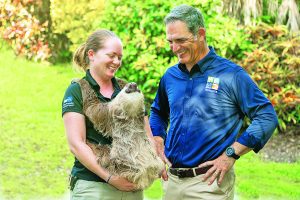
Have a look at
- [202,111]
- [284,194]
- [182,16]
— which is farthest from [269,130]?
[284,194]

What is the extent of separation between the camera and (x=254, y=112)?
125 inches

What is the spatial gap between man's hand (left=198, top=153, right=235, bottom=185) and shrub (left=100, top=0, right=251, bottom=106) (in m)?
4.80

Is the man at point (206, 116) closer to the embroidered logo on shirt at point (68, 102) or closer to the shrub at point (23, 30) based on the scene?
the embroidered logo on shirt at point (68, 102)

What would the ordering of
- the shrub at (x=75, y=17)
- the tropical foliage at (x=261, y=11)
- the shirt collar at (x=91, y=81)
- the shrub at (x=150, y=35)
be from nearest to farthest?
the shirt collar at (x=91, y=81) < the shrub at (x=150, y=35) < the tropical foliage at (x=261, y=11) < the shrub at (x=75, y=17)

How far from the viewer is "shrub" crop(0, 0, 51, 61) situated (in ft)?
35.8

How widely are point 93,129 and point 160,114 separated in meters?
0.78

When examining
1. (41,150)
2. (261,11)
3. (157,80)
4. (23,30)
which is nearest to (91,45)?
(157,80)

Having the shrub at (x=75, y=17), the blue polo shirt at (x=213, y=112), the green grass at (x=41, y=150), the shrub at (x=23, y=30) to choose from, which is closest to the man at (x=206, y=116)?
the blue polo shirt at (x=213, y=112)

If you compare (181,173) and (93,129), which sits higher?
(93,129)

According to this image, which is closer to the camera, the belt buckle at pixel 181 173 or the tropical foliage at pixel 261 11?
the belt buckle at pixel 181 173

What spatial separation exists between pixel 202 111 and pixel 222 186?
1.37 feet

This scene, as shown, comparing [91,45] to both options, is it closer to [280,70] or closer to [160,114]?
[160,114]

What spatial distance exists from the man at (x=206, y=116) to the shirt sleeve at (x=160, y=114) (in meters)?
0.22

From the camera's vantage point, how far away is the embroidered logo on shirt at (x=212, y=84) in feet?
10.7
